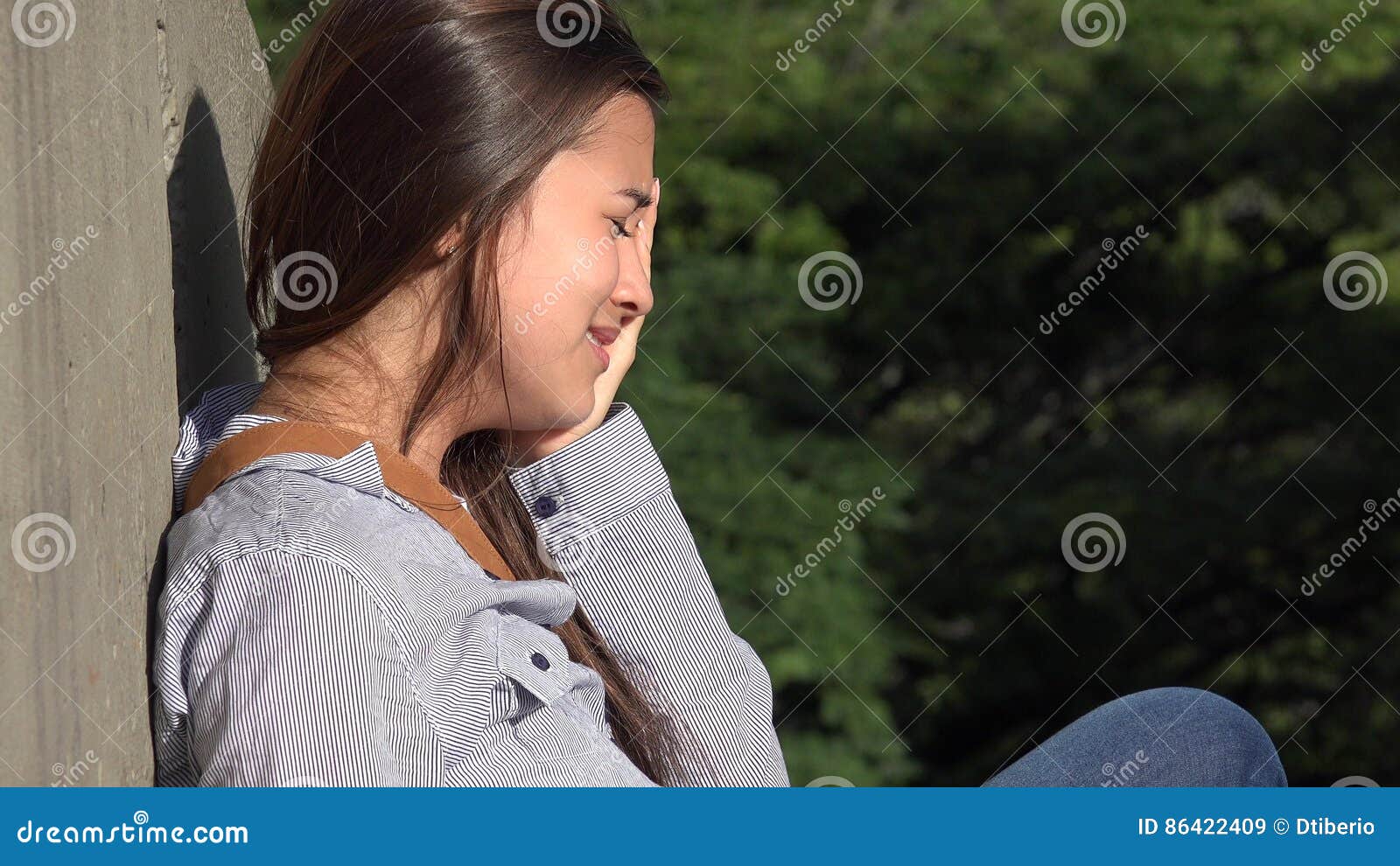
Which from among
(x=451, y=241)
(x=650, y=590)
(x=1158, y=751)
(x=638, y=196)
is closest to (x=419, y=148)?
(x=451, y=241)

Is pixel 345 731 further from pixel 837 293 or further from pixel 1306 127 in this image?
pixel 1306 127

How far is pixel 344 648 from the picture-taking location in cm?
101

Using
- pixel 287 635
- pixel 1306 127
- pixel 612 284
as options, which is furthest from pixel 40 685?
pixel 1306 127

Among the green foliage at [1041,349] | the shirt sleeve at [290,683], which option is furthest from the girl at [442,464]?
the green foliage at [1041,349]

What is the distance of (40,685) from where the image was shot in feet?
2.94

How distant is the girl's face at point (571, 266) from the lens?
4.29 ft

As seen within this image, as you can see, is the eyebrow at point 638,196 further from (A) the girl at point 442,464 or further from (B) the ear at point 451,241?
(B) the ear at point 451,241

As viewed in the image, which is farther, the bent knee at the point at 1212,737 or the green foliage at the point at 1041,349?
the green foliage at the point at 1041,349

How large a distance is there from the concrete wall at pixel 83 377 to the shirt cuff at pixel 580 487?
529 mm

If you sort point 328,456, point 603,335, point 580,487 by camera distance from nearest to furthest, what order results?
point 328,456 < point 603,335 < point 580,487

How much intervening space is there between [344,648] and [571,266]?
46 centimetres

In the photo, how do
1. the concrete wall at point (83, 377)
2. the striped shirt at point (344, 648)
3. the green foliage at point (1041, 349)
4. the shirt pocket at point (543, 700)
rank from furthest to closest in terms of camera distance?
the green foliage at point (1041, 349)
the shirt pocket at point (543, 700)
the striped shirt at point (344, 648)
the concrete wall at point (83, 377)

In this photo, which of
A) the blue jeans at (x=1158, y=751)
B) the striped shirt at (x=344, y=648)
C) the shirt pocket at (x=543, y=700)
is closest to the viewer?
the striped shirt at (x=344, y=648)

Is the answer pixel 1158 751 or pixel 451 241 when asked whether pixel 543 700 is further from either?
pixel 1158 751
